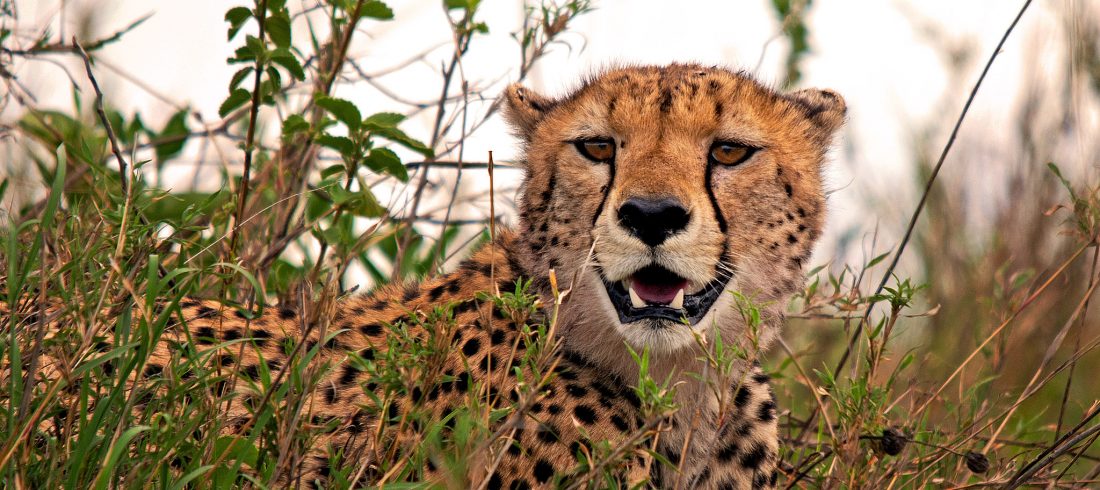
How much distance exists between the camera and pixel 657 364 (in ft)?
9.50

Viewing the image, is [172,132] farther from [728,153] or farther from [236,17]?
[728,153]

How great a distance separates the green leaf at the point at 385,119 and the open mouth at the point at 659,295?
2.52ft

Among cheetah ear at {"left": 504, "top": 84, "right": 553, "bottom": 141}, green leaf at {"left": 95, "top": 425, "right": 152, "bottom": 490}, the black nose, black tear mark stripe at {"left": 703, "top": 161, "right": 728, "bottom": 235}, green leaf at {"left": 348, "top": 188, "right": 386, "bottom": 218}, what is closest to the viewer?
green leaf at {"left": 95, "top": 425, "right": 152, "bottom": 490}

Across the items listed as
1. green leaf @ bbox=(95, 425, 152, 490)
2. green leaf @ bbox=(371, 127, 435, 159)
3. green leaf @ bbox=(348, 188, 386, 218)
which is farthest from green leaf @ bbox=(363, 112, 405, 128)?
green leaf @ bbox=(95, 425, 152, 490)

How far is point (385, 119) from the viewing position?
123 inches

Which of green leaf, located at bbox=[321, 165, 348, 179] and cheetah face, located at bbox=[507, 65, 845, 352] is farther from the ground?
green leaf, located at bbox=[321, 165, 348, 179]

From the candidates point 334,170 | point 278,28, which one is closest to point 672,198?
point 334,170

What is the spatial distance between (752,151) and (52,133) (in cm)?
282

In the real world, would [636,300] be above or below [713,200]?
below

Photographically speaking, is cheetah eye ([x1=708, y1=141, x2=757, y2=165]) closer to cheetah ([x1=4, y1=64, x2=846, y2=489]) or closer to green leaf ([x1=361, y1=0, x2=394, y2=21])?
cheetah ([x1=4, y1=64, x2=846, y2=489])

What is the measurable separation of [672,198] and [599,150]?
0.42 m

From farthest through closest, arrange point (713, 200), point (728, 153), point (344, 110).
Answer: point (344, 110), point (728, 153), point (713, 200)

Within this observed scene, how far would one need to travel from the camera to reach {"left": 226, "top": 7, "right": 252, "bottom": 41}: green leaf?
3.09 meters

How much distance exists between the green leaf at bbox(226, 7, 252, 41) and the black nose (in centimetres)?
118
